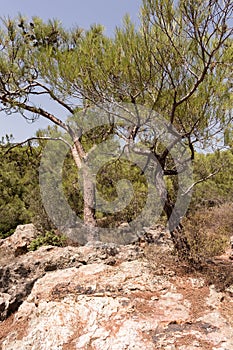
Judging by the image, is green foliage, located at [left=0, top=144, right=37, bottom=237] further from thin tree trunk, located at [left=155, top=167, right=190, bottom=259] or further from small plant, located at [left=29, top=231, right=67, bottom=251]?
thin tree trunk, located at [left=155, top=167, right=190, bottom=259]

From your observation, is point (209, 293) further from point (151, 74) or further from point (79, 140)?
point (79, 140)

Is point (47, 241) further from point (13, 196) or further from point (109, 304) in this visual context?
point (13, 196)

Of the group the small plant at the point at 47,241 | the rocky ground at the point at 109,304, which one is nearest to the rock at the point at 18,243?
the small plant at the point at 47,241

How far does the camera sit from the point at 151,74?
3.68 metres

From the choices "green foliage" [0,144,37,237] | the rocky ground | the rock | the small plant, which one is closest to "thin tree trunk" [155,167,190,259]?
the rocky ground

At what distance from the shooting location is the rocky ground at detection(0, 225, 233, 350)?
7.98 ft

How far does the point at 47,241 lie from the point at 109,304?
375 cm

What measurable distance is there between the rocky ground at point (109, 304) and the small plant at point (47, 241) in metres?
1.91

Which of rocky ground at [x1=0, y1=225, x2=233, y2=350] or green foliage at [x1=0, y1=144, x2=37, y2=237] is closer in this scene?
rocky ground at [x1=0, y1=225, x2=233, y2=350]

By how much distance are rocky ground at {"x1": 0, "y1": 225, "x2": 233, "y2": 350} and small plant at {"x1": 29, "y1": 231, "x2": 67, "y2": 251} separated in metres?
1.91

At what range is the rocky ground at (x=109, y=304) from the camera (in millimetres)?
2434

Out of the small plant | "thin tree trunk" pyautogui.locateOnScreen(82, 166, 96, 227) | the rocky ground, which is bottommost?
the rocky ground

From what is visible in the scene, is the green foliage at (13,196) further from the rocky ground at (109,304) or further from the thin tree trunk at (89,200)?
the rocky ground at (109,304)

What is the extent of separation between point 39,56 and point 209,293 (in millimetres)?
4203
